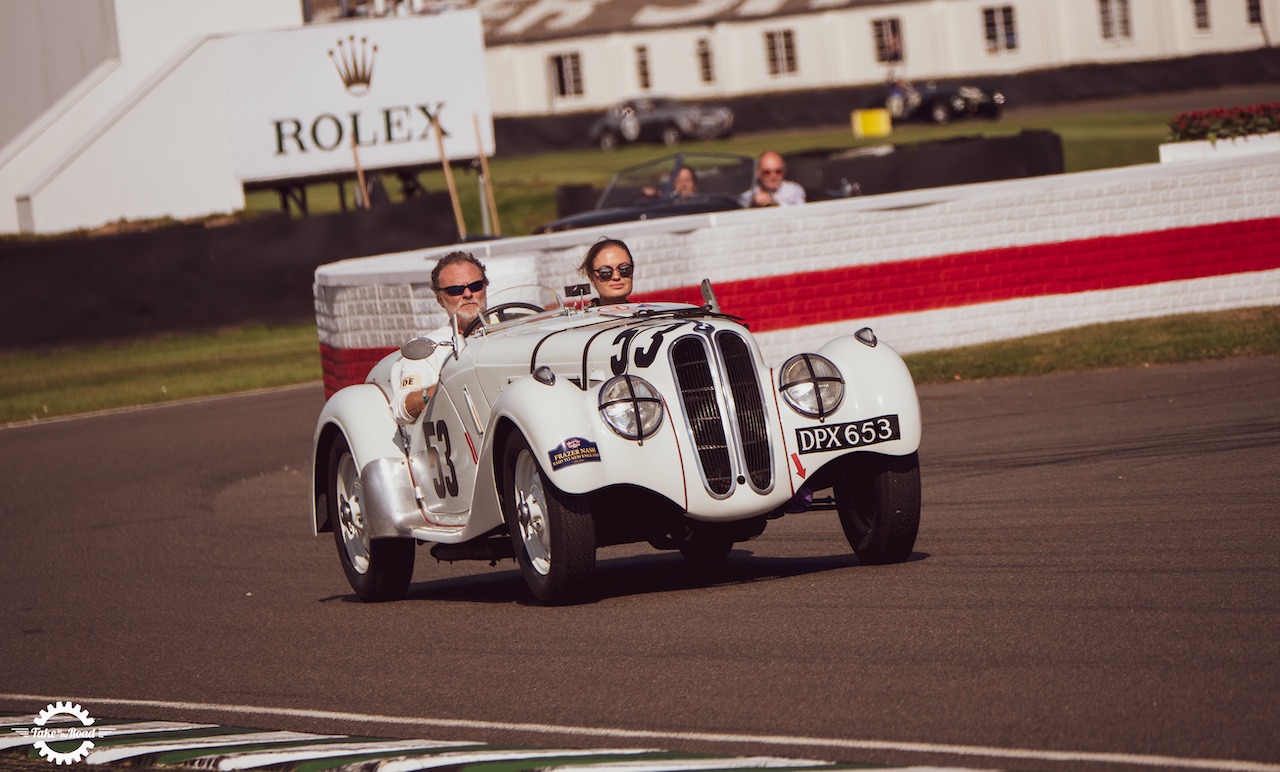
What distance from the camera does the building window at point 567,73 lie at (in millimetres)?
73000

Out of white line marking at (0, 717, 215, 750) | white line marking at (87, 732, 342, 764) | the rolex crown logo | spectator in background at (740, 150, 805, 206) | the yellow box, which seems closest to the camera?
white line marking at (87, 732, 342, 764)

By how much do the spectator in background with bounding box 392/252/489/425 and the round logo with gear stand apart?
2.33 metres

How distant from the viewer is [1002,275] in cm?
1725

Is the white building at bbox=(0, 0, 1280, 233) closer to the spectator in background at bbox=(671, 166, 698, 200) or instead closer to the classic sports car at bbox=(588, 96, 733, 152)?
the classic sports car at bbox=(588, 96, 733, 152)

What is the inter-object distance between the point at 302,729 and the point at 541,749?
110 centimetres

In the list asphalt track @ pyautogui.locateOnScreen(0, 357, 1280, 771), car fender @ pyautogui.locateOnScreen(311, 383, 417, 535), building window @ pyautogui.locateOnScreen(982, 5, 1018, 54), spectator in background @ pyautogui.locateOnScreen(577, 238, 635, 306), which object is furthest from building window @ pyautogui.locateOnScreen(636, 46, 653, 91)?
spectator in background @ pyautogui.locateOnScreen(577, 238, 635, 306)

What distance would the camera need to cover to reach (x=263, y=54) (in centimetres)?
3244

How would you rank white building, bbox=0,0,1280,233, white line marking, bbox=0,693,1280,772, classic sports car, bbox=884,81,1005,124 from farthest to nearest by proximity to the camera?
classic sports car, bbox=884,81,1005,124, white building, bbox=0,0,1280,233, white line marking, bbox=0,693,1280,772

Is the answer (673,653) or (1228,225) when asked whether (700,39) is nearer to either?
(1228,225)

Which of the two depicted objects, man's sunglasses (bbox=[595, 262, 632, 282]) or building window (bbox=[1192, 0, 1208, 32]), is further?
building window (bbox=[1192, 0, 1208, 32])

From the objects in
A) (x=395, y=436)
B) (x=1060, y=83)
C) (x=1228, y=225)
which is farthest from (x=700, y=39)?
(x=395, y=436)

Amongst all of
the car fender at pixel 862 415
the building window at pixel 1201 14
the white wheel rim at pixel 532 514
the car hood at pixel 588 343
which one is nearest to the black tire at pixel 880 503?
the car fender at pixel 862 415

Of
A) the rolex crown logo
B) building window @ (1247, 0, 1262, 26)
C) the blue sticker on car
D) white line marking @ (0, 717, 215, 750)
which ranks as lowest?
white line marking @ (0, 717, 215, 750)

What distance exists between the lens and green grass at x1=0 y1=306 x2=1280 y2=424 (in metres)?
15.8
